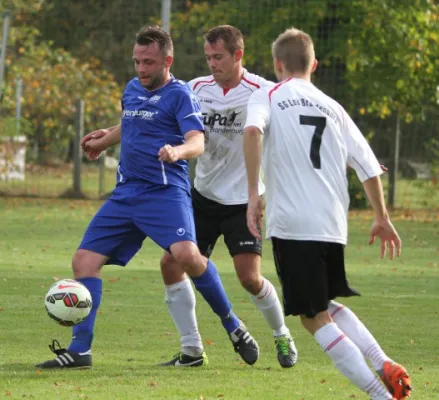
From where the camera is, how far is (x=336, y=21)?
86.8 ft

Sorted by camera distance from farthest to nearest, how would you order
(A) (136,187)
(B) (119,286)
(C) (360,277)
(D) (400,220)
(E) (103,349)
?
(D) (400,220) < (C) (360,277) < (B) (119,286) < (E) (103,349) < (A) (136,187)

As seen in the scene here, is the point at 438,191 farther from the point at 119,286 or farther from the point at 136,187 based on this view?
the point at 136,187

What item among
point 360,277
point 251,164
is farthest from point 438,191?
point 251,164

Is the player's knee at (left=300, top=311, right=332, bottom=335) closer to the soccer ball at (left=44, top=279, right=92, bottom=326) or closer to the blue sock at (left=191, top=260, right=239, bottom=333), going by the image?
the blue sock at (left=191, top=260, right=239, bottom=333)

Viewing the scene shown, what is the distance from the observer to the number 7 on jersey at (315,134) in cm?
640

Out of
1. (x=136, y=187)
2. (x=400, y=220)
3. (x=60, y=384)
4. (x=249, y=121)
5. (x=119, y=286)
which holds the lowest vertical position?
(x=400, y=220)

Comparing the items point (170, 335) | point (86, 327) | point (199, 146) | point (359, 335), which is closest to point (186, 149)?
point (199, 146)

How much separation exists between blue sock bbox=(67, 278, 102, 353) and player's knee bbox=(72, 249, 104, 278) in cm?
4

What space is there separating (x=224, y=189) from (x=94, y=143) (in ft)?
3.12

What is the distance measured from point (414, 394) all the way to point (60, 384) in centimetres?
205

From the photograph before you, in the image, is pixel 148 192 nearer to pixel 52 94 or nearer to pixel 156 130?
pixel 156 130

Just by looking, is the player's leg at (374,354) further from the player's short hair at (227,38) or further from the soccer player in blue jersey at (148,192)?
the player's short hair at (227,38)

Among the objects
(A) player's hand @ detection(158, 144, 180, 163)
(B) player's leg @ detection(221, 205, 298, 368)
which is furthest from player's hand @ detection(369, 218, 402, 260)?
(B) player's leg @ detection(221, 205, 298, 368)

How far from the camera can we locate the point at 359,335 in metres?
6.49
